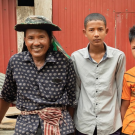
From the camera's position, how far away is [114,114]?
2150mm

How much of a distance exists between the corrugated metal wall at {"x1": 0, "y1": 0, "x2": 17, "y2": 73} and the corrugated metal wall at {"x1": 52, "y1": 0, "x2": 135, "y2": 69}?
78 centimetres

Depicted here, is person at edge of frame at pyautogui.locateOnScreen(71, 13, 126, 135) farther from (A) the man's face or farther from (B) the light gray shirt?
(A) the man's face

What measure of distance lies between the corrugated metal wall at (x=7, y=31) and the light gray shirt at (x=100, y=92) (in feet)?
7.36

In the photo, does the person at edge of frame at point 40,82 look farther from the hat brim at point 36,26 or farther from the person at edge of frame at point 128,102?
the person at edge of frame at point 128,102

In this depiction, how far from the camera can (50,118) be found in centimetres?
190

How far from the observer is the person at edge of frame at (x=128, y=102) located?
6.80 feet

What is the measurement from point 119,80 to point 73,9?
228 centimetres

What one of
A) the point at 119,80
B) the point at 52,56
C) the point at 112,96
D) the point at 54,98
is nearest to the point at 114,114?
the point at 112,96

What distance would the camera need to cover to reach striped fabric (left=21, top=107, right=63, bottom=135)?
1.87 meters

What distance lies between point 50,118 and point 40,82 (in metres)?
0.32

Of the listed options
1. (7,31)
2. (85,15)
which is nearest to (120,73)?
(85,15)

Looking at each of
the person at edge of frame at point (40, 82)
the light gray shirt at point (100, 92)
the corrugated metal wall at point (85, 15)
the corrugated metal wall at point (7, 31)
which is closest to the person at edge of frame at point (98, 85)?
the light gray shirt at point (100, 92)

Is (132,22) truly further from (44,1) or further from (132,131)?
(132,131)

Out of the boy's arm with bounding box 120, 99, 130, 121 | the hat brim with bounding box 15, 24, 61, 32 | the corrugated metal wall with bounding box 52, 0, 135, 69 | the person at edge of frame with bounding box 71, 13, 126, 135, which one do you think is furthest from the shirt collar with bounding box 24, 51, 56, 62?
the corrugated metal wall with bounding box 52, 0, 135, 69
